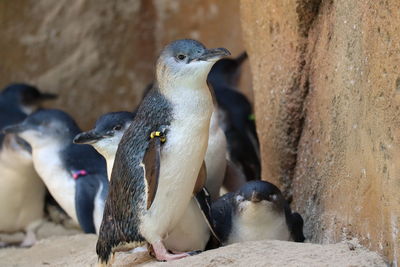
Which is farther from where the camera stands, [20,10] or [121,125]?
[20,10]

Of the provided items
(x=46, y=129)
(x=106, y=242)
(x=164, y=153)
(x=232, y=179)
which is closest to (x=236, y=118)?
(x=232, y=179)

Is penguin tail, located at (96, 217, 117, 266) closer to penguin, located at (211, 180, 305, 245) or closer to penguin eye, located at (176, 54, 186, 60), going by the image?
penguin, located at (211, 180, 305, 245)

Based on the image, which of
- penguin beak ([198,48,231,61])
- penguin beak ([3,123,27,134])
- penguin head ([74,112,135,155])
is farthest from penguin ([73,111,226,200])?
penguin beak ([3,123,27,134])

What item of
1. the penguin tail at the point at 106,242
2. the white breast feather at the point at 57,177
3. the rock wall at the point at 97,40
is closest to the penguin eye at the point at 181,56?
the penguin tail at the point at 106,242

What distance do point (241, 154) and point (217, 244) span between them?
2186mm

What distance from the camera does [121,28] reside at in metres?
8.95

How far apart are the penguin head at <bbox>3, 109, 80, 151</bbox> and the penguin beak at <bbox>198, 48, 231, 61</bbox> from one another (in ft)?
7.74

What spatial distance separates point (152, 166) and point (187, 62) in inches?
19.6

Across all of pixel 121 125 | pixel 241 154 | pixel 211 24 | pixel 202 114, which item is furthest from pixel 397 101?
pixel 211 24

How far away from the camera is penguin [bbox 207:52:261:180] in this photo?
7.03 metres

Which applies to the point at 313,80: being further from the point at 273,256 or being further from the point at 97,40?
the point at 97,40

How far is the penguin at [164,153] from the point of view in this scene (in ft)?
14.3

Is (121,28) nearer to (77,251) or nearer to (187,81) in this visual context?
(77,251)

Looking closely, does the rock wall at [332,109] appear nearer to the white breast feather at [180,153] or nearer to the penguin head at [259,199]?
the penguin head at [259,199]
